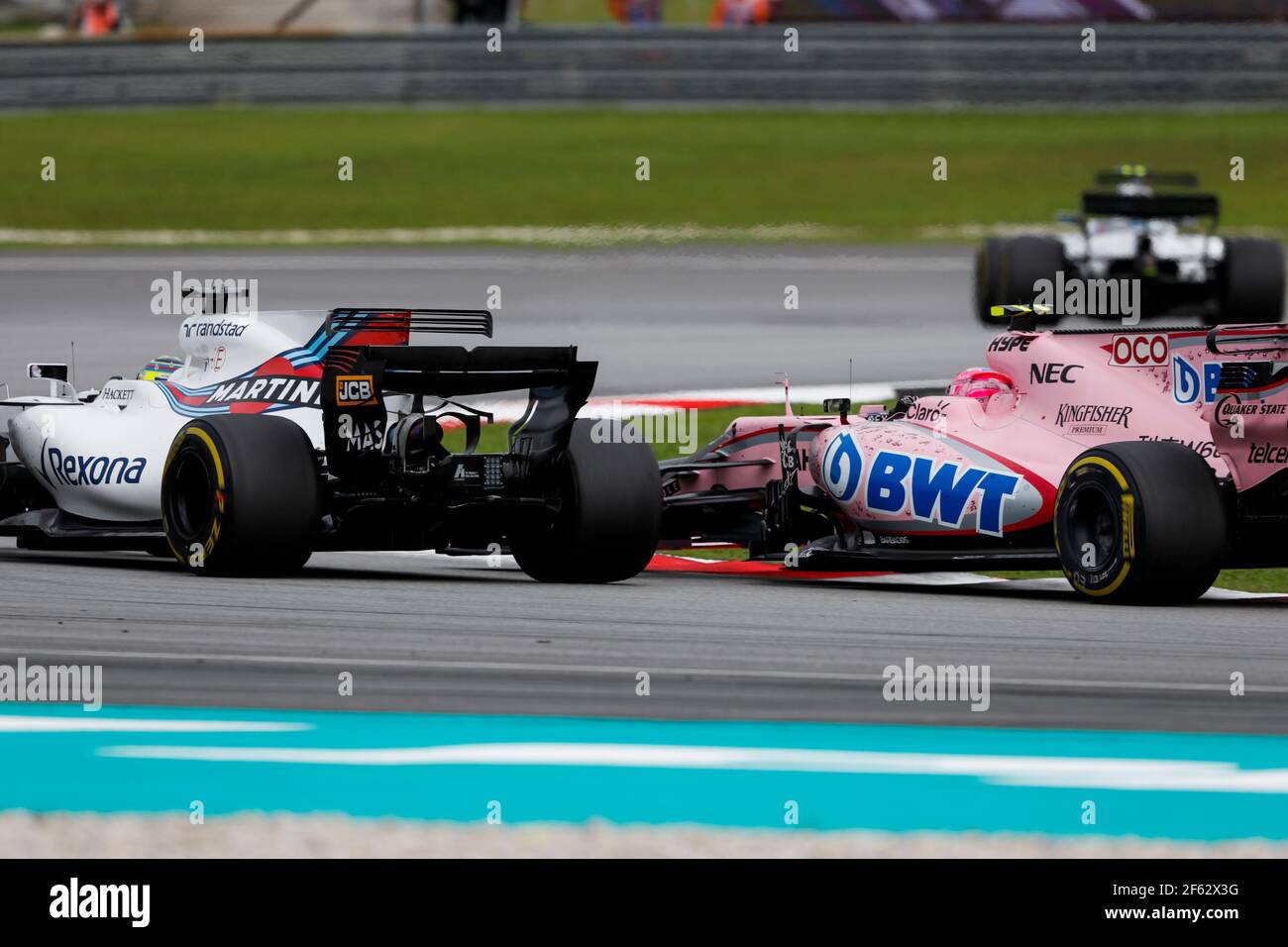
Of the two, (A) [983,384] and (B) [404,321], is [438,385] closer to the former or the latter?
(B) [404,321]

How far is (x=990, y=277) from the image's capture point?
65.7 ft

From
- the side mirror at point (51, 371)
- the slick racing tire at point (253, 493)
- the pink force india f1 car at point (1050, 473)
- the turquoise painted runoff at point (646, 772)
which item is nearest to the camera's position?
the turquoise painted runoff at point (646, 772)

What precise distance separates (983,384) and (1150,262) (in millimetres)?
12173

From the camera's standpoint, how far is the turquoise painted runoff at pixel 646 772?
5.16m

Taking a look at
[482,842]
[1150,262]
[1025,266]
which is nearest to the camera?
[482,842]

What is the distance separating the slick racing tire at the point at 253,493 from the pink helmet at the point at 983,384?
2617mm

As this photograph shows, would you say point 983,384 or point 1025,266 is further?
point 1025,266

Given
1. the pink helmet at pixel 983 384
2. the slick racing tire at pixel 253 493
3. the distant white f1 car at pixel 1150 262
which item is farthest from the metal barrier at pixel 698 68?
the slick racing tire at pixel 253 493

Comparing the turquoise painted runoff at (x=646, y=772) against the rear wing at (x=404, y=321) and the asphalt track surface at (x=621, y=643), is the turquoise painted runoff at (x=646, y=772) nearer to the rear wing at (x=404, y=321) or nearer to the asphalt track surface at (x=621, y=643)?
the asphalt track surface at (x=621, y=643)

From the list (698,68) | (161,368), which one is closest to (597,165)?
(698,68)

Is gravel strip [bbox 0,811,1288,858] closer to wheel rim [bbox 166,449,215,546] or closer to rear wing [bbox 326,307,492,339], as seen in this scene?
wheel rim [bbox 166,449,215,546]

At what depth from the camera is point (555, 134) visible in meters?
38.2

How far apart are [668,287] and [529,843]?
20.1 metres
